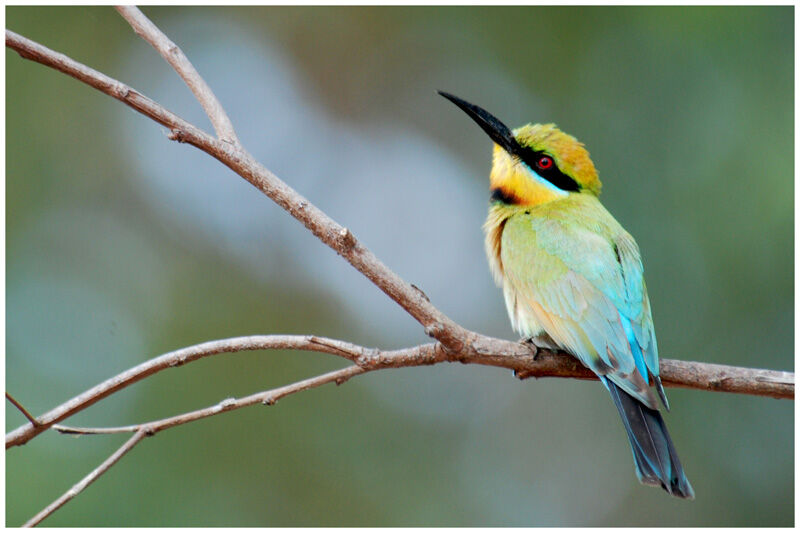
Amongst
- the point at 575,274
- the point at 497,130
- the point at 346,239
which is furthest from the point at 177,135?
the point at 497,130

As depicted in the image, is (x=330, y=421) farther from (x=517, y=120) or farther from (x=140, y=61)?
Answer: (x=140, y=61)

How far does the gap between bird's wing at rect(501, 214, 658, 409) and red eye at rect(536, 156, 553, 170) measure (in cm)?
26

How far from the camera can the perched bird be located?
217 cm

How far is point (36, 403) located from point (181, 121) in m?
2.51

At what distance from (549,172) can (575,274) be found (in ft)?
1.69

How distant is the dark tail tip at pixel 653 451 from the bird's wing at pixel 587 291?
6cm

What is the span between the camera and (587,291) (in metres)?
2.41

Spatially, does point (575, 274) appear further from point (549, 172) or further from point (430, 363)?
point (430, 363)

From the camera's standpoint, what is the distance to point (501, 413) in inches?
199

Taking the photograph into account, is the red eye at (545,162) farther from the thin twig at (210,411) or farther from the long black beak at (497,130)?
the thin twig at (210,411)

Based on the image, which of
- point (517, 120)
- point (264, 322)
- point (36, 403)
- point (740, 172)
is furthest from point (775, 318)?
point (36, 403)

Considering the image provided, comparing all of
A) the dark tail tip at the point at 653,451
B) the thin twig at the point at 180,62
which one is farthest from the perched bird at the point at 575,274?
the thin twig at the point at 180,62

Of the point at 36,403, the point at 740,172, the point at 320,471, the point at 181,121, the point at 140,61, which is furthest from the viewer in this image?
the point at 140,61

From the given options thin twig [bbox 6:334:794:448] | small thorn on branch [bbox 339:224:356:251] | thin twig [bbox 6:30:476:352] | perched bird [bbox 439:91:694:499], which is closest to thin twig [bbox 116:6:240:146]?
thin twig [bbox 6:30:476:352]
